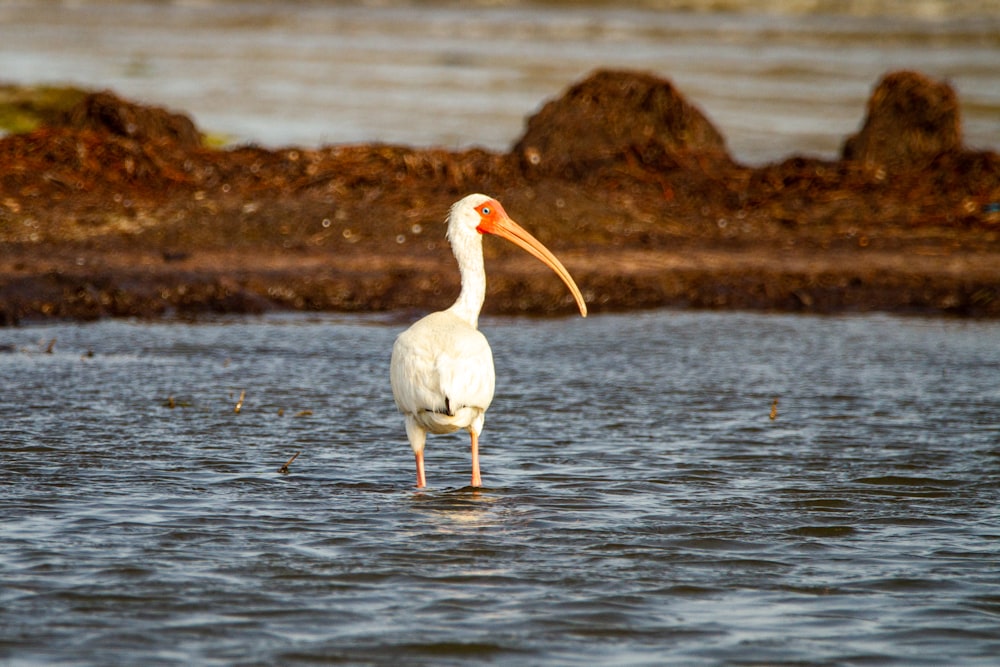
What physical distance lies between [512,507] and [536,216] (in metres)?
8.00

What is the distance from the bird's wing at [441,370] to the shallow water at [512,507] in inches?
20.2

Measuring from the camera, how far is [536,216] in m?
15.2

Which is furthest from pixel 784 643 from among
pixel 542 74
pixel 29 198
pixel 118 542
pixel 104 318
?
pixel 542 74

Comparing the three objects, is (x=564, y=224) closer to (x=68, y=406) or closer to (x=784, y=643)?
(x=68, y=406)

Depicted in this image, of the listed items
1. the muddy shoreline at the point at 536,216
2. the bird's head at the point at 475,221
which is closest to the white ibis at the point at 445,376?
the bird's head at the point at 475,221

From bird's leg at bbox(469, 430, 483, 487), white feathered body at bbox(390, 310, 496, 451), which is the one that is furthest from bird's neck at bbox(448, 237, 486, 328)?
bird's leg at bbox(469, 430, 483, 487)

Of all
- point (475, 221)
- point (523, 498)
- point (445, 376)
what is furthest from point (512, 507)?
point (475, 221)

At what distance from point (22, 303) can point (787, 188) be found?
907cm

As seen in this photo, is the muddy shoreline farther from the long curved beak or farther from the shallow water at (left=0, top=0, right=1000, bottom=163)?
the long curved beak

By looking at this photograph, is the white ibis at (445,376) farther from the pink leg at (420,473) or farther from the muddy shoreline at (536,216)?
the muddy shoreline at (536,216)

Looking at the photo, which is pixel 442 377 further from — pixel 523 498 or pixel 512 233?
pixel 512 233

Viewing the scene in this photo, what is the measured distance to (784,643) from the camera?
18.3 ft

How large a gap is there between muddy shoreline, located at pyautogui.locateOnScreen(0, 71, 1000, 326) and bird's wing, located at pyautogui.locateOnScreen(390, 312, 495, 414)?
17.7 ft

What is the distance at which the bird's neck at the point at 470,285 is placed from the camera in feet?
26.9
